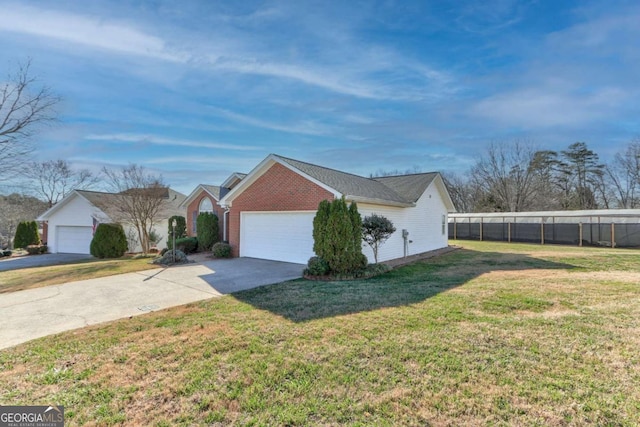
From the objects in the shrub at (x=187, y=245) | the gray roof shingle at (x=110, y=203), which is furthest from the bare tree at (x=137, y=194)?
the shrub at (x=187, y=245)

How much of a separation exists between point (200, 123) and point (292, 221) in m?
7.27

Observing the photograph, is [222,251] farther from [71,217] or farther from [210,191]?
[71,217]

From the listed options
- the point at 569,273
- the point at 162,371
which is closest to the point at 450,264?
the point at 569,273

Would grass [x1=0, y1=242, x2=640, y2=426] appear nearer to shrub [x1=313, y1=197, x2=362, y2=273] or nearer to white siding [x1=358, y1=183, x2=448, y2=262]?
shrub [x1=313, y1=197, x2=362, y2=273]

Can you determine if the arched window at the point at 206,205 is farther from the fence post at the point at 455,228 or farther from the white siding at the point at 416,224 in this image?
the fence post at the point at 455,228

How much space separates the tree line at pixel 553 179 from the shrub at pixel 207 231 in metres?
34.9

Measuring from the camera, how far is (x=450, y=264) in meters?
12.5

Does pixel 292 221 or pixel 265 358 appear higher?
pixel 292 221

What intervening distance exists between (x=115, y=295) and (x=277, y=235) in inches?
269

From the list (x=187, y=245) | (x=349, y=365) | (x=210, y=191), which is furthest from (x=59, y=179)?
(x=349, y=365)

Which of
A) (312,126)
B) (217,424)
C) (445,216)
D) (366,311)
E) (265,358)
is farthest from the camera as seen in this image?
(445,216)

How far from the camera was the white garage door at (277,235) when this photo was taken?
12438mm

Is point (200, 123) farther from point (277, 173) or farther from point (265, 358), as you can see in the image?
point (265, 358)

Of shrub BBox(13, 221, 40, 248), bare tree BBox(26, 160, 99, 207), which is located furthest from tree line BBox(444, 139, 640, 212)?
shrub BBox(13, 221, 40, 248)
